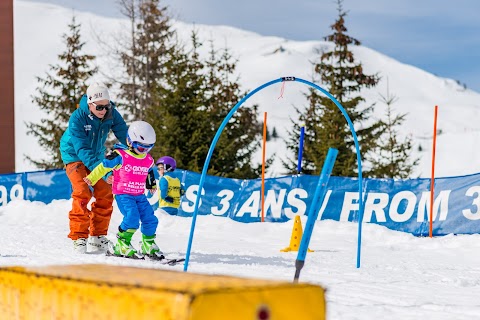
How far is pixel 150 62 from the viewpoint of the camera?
→ 35250mm

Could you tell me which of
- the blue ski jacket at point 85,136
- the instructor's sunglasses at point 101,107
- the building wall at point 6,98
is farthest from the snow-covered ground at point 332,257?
the building wall at point 6,98

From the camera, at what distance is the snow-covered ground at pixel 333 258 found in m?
5.61

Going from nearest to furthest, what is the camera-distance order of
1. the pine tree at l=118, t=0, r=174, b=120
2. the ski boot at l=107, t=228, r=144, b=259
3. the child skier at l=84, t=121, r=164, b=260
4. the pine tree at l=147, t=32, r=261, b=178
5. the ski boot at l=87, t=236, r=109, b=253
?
the child skier at l=84, t=121, r=164, b=260 < the ski boot at l=107, t=228, r=144, b=259 < the ski boot at l=87, t=236, r=109, b=253 < the pine tree at l=147, t=32, r=261, b=178 < the pine tree at l=118, t=0, r=174, b=120

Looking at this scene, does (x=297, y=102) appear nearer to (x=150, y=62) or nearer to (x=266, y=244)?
(x=150, y=62)

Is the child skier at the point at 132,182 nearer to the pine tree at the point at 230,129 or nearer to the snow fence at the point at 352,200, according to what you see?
the snow fence at the point at 352,200

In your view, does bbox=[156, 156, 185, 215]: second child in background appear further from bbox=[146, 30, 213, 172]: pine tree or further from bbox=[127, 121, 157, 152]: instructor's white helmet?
bbox=[146, 30, 213, 172]: pine tree

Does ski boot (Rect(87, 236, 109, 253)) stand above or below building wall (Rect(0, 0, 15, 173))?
below

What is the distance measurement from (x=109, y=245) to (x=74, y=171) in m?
0.98

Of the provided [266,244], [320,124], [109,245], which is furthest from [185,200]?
[320,124]

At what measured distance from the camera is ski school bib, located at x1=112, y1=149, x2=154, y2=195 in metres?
7.94

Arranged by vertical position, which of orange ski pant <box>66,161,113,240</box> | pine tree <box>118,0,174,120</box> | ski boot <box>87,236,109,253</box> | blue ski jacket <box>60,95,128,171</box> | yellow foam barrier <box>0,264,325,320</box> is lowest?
ski boot <box>87,236,109,253</box>

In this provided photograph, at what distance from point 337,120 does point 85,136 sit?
18.5 metres

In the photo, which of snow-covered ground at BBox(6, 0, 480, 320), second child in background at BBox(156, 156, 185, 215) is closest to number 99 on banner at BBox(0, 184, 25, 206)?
snow-covered ground at BBox(6, 0, 480, 320)

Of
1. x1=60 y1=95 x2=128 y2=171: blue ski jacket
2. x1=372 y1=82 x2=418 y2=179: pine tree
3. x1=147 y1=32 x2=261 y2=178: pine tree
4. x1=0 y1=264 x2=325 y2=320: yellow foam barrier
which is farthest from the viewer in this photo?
x1=372 y1=82 x2=418 y2=179: pine tree
